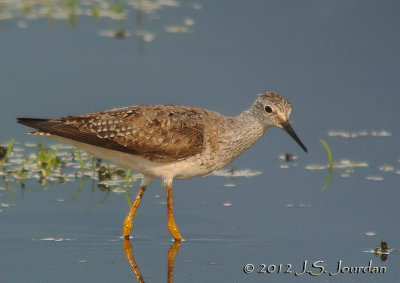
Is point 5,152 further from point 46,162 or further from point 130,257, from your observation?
point 130,257

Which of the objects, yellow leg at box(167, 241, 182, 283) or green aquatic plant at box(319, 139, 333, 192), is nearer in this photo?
yellow leg at box(167, 241, 182, 283)

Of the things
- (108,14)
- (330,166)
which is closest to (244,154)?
(330,166)

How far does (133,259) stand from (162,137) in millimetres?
1456

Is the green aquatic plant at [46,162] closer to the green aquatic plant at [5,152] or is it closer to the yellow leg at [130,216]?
the green aquatic plant at [5,152]

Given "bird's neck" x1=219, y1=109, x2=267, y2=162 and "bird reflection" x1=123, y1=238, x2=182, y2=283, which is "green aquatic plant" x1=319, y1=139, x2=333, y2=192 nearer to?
"bird's neck" x1=219, y1=109, x2=267, y2=162

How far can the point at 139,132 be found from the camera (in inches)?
380

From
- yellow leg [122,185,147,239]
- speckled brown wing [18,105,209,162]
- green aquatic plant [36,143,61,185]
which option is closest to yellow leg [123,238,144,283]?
yellow leg [122,185,147,239]

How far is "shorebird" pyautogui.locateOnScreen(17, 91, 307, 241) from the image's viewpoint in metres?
9.61

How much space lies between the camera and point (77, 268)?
850cm

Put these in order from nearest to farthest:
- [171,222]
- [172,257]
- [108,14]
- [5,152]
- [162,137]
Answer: [172,257], [171,222], [162,137], [5,152], [108,14]

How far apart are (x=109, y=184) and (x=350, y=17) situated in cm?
760

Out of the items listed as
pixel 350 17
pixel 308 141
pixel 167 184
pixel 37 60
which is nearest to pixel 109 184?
pixel 167 184

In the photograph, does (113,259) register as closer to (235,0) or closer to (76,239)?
(76,239)

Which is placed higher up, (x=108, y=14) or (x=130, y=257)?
(x=108, y=14)
